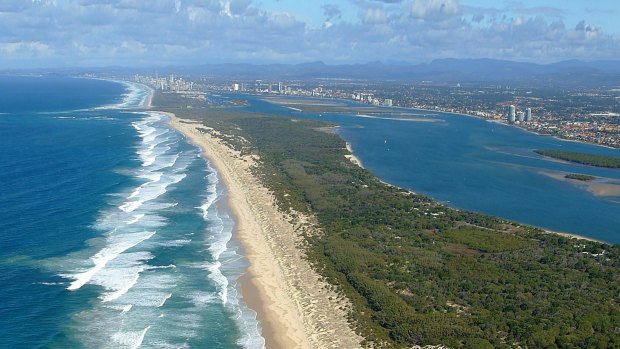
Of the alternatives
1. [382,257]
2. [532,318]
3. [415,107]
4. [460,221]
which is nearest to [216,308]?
[382,257]

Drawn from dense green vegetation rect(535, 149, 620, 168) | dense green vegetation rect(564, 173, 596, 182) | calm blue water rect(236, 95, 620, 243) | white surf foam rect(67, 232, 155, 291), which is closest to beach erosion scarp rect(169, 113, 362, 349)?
white surf foam rect(67, 232, 155, 291)

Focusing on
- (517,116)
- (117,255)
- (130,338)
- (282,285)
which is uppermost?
(517,116)

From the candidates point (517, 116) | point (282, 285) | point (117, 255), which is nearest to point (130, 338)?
point (282, 285)

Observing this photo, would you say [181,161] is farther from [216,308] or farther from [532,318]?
[532,318]

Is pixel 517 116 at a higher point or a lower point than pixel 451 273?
higher

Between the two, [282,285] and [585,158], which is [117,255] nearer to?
[282,285]

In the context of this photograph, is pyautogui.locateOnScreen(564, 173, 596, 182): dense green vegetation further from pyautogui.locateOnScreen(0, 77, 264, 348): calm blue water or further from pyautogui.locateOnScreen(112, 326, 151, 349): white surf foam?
pyautogui.locateOnScreen(112, 326, 151, 349): white surf foam

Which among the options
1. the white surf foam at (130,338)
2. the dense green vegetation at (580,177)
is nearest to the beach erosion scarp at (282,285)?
the white surf foam at (130,338)
